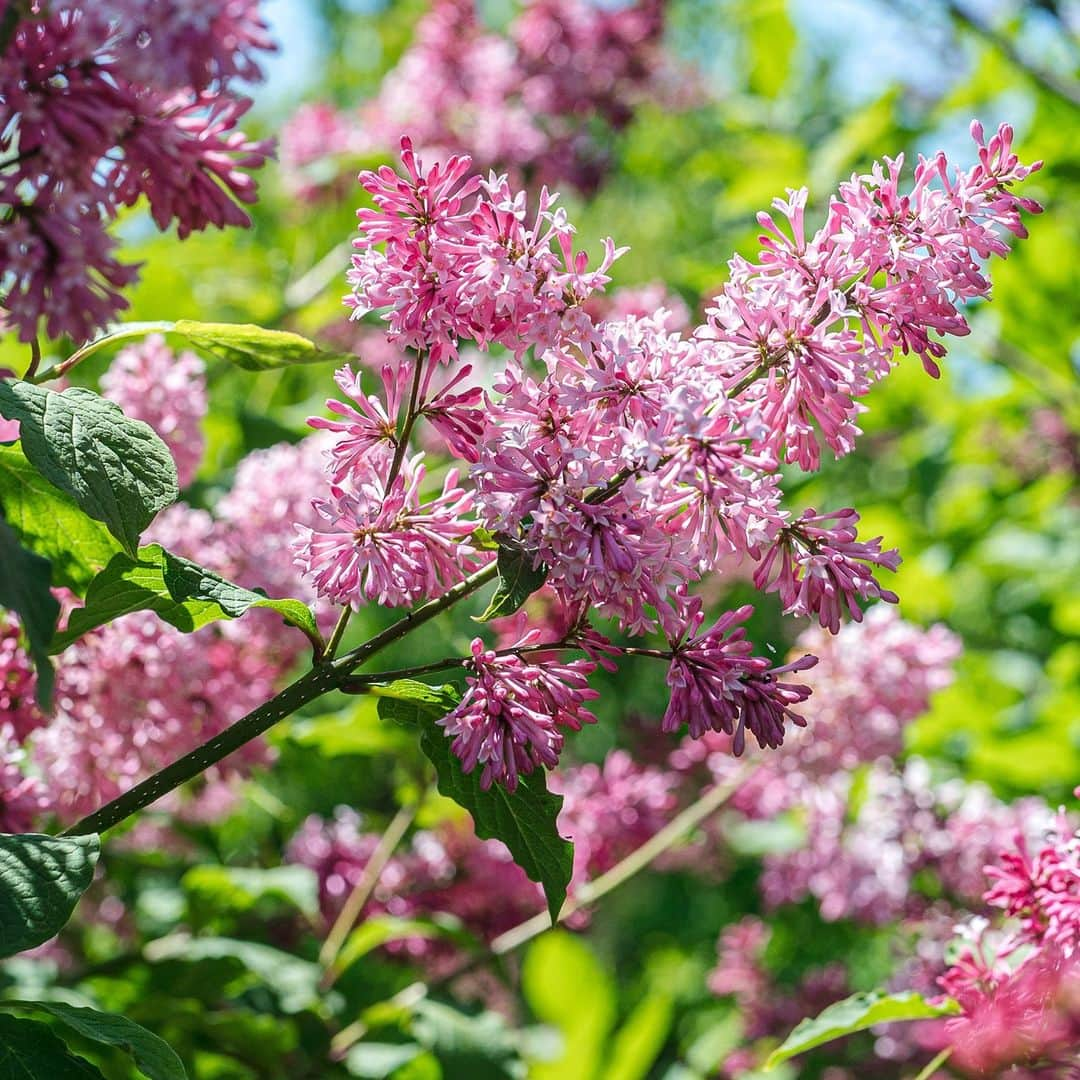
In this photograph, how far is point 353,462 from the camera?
4.31ft

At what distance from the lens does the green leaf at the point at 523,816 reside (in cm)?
130

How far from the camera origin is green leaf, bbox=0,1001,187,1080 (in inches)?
46.8

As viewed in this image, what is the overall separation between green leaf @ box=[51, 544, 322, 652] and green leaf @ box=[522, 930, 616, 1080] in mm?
1608

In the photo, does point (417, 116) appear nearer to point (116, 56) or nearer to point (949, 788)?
point (949, 788)

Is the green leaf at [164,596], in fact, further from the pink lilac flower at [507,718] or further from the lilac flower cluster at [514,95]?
the lilac flower cluster at [514,95]

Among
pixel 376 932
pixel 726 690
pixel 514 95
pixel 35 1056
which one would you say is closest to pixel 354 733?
pixel 376 932

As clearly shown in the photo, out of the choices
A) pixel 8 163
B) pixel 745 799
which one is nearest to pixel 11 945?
pixel 8 163

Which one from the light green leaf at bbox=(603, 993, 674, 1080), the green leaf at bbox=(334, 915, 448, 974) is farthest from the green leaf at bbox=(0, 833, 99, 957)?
the light green leaf at bbox=(603, 993, 674, 1080)

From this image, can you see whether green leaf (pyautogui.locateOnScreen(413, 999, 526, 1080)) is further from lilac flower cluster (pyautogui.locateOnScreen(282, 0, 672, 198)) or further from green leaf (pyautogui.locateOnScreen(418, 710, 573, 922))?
lilac flower cluster (pyautogui.locateOnScreen(282, 0, 672, 198))

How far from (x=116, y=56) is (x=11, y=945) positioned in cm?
77

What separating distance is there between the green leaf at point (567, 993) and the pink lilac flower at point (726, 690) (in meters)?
1.59

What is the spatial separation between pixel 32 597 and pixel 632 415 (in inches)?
21.1

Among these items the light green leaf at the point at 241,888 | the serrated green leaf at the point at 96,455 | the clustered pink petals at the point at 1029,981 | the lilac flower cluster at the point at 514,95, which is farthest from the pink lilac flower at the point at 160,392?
the lilac flower cluster at the point at 514,95

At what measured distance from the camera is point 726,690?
1.22 meters
